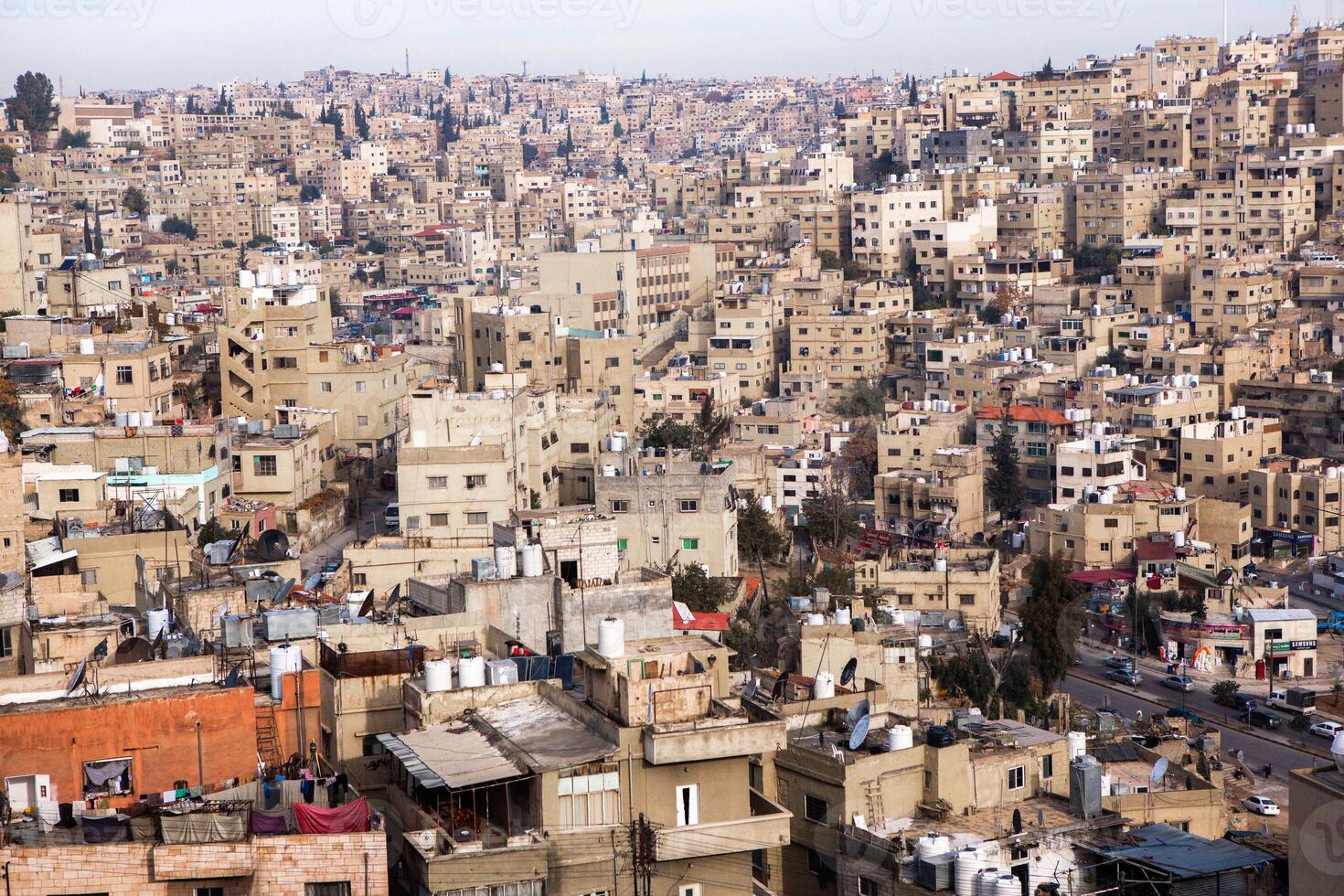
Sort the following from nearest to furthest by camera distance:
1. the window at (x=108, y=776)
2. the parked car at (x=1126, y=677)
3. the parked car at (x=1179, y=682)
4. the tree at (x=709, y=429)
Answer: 1. the window at (x=108, y=776)
2. the parked car at (x=1179, y=682)
3. the parked car at (x=1126, y=677)
4. the tree at (x=709, y=429)

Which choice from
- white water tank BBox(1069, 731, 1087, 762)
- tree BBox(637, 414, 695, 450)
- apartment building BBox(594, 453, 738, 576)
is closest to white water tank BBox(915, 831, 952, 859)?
white water tank BBox(1069, 731, 1087, 762)

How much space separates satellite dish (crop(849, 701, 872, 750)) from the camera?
11.5m

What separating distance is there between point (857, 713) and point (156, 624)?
3.94 metres

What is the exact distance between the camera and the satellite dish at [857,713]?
11.6 metres

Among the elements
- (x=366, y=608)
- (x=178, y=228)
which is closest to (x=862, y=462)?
(x=366, y=608)

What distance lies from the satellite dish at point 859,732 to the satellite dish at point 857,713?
3 cm

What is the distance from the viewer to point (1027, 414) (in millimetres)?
31344

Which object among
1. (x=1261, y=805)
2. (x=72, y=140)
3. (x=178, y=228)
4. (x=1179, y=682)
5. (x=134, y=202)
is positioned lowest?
(x=1179, y=682)

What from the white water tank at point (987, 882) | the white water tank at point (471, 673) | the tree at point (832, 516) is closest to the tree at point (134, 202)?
the tree at point (832, 516)

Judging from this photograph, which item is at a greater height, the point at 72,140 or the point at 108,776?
the point at 72,140

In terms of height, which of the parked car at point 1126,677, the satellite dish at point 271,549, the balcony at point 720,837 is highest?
the satellite dish at point 271,549

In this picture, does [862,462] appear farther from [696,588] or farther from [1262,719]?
[1262,719]

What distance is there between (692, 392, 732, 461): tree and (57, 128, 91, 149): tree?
169ft

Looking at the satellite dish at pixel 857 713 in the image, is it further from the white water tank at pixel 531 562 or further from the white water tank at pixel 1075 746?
the white water tank at pixel 531 562
